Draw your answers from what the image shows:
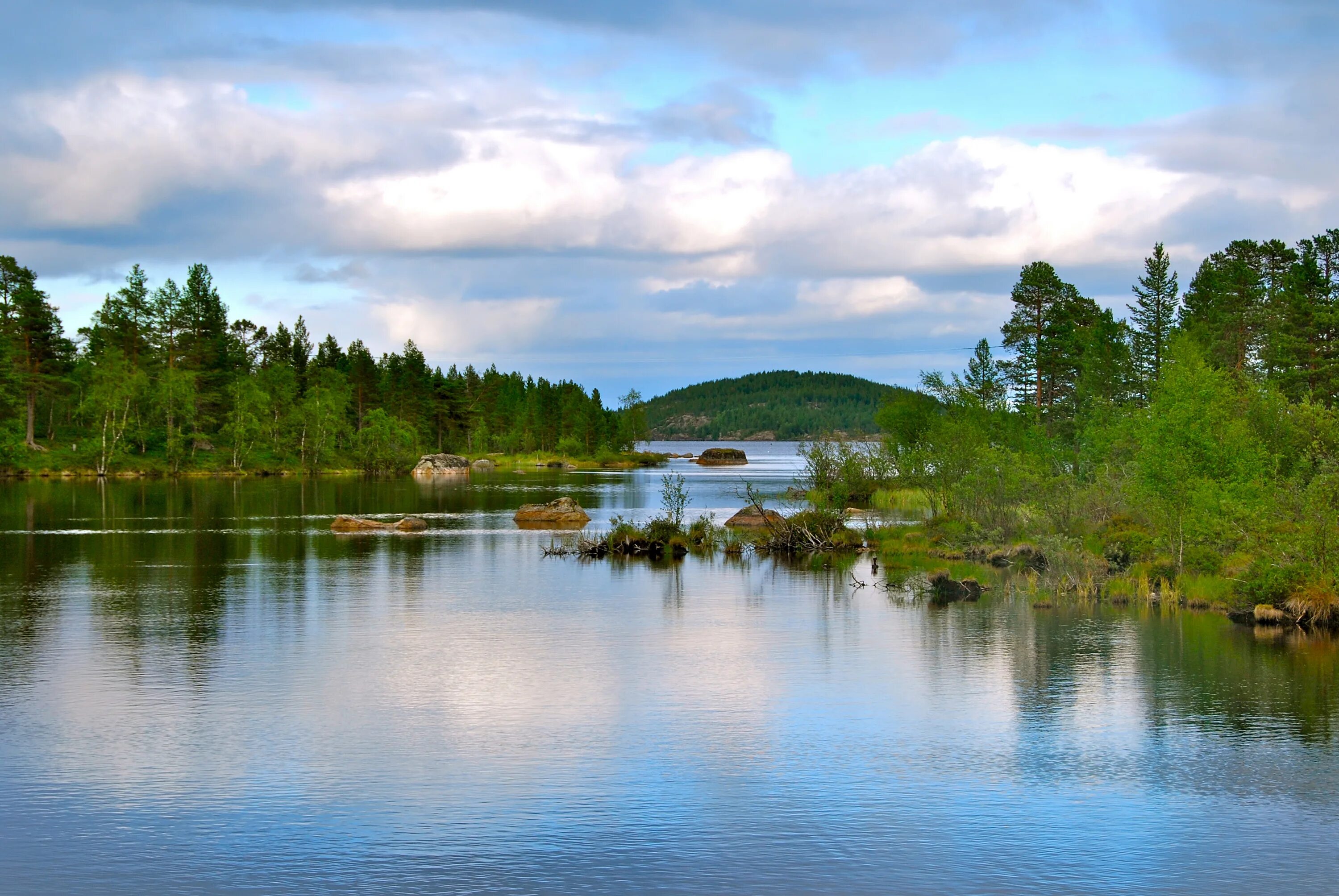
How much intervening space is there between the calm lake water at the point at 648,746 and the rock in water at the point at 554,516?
2412 cm

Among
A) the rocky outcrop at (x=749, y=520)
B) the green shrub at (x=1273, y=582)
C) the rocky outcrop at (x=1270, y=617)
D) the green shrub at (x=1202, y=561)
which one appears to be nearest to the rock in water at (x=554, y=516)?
the rocky outcrop at (x=749, y=520)

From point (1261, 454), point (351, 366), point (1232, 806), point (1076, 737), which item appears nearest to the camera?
point (1232, 806)

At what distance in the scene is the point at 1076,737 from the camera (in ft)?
57.9

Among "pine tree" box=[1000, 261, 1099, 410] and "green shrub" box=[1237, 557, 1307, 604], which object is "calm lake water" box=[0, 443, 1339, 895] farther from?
"pine tree" box=[1000, 261, 1099, 410]

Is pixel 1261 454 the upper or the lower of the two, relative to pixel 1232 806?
upper

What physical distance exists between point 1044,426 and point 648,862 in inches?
2664

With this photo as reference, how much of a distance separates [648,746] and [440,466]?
116 m

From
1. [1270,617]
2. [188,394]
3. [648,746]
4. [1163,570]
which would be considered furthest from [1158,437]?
[188,394]

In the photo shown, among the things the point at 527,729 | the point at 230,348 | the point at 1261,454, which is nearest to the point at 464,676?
the point at 527,729

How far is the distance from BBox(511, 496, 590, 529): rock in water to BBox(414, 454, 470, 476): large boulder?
6949 centimetres

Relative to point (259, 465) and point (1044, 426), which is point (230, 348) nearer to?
point (259, 465)

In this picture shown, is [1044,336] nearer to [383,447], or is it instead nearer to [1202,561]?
[1202,561]

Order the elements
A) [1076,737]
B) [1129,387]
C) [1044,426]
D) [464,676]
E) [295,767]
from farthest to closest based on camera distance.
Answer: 1. [1044,426]
2. [1129,387]
3. [464,676]
4. [1076,737]
5. [295,767]

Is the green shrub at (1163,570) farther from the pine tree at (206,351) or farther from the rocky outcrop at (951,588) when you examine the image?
the pine tree at (206,351)
